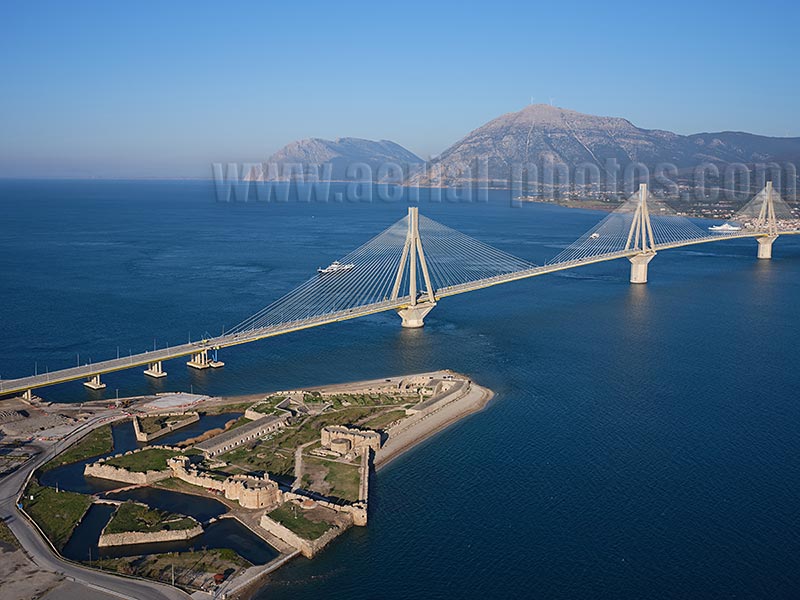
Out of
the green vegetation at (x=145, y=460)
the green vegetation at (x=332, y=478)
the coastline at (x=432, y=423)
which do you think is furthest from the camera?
the coastline at (x=432, y=423)

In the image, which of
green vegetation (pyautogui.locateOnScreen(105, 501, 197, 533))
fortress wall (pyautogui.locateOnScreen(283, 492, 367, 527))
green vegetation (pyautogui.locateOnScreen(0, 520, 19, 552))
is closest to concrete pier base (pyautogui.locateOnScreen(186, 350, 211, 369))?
green vegetation (pyautogui.locateOnScreen(105, 501, 197, 533))

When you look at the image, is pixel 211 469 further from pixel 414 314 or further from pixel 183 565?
pixel 414 314

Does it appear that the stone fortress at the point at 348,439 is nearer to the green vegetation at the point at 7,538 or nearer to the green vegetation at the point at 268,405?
the green vegetation at the point at 268,405

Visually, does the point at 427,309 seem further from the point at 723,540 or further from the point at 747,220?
the point at 747,220

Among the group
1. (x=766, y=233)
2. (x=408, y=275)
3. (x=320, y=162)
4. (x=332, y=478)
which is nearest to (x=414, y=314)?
(x=332, y=478)

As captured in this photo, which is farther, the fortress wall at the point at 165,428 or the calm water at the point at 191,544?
the fortress wall at the point at 165,428

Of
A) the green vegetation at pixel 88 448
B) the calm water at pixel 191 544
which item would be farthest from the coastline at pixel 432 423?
the green vegetation at pixel 88 448
